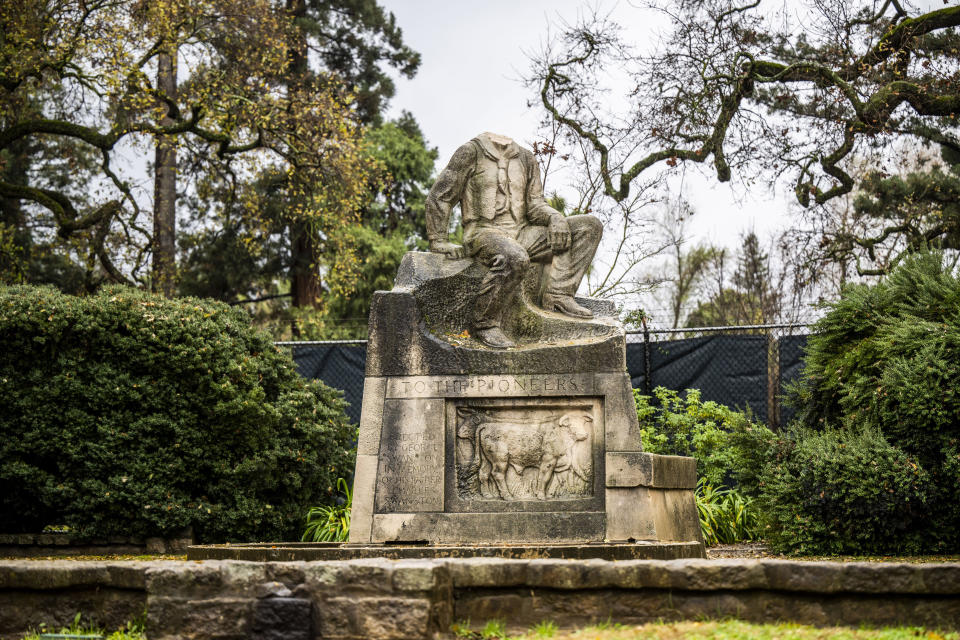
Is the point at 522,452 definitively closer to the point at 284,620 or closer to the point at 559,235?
the point at 559,235

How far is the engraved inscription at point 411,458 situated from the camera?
300 inches

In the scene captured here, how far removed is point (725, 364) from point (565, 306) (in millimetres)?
5482

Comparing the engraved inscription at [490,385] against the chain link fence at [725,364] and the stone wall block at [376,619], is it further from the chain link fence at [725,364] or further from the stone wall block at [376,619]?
the chain link fence at [725,364]

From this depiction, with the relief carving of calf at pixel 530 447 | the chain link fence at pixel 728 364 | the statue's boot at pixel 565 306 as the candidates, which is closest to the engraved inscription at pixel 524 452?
the relief carving of calf at pixel 530 447

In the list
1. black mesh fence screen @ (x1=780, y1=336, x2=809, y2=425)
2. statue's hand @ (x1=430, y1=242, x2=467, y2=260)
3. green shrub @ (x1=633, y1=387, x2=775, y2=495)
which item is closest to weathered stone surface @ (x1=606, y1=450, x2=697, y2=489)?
statue's hand @ (x1=430, y1=242, x2=467, y2=260)

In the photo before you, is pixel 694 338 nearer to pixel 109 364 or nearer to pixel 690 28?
pixel 690 28

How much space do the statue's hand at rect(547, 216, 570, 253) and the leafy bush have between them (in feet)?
9.16

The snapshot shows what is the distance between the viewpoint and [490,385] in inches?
304

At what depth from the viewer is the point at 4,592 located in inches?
206

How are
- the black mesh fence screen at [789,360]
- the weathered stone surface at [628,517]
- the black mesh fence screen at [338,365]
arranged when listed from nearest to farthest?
the weathered stone surface at [628,517]
the black mesh fence screen at [789,360]
the black mesh fence screen at [338,365]

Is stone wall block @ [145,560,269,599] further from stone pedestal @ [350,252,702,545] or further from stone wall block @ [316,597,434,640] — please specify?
stone pedestal @ [350,252,702,545]

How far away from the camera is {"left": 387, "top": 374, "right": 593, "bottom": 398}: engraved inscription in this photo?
766cm

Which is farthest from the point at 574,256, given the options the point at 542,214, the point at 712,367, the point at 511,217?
the point at 712,367

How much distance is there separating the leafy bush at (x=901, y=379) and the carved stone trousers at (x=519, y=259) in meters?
2.61
